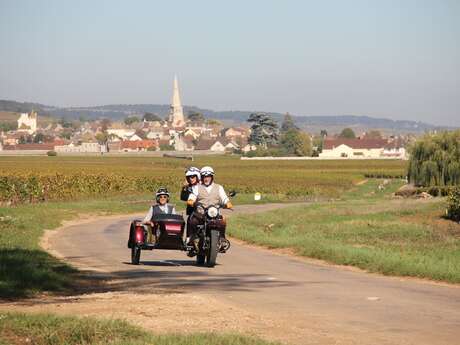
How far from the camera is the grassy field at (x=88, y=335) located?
10.2m

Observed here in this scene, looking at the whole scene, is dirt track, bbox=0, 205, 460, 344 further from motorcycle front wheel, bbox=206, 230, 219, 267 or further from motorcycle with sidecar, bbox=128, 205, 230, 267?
motorcycle with sidecar, bbox=128, 205, 230, 267

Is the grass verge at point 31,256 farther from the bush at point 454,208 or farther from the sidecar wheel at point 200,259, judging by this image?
the bush at point 454,208

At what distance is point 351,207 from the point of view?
51.5m

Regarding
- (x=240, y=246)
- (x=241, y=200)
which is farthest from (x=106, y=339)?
(x=241, y=200)

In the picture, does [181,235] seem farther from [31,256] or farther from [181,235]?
[31,256]

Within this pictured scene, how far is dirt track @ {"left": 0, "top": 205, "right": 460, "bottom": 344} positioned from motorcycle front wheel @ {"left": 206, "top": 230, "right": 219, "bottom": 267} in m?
0.19

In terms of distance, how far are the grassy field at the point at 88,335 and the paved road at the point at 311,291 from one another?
1.48 meters

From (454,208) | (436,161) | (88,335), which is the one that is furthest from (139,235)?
(436,161)

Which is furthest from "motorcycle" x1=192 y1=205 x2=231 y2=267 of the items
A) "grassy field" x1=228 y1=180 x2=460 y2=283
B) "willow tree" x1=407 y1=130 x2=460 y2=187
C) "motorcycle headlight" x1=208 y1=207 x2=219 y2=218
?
"willow tree" x1=407 y1=130 x2=460 y2=187

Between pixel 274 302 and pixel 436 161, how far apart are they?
223 feet

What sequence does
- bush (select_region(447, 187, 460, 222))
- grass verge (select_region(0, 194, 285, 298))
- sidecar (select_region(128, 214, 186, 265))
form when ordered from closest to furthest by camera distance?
grass verge (select_region(0, 194, 285, 298)), sidecar (select_region(128, 214, 186, 265)), bush (select_region(447, 187, 460, 222))

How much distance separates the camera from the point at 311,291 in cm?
1648

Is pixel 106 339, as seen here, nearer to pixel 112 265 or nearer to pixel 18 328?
pixel 18 328

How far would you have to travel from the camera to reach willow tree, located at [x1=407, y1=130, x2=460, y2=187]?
79.8 meters
